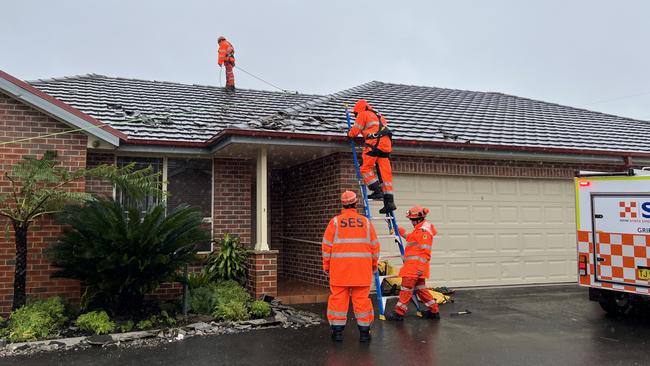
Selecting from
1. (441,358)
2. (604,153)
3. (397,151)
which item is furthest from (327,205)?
(604,153)

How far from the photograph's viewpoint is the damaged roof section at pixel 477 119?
10.3 metres

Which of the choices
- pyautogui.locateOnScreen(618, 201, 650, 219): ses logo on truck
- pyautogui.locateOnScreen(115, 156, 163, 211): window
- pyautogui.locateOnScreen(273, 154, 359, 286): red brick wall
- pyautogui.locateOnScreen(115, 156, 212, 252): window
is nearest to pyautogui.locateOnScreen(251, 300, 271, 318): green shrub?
pyautogui.locateOnScreen(115, 156, 212, 252): window

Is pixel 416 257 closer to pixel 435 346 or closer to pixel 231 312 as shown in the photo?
pixel 435 346

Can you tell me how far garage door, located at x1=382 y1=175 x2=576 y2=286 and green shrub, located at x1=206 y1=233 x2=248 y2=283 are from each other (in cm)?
268

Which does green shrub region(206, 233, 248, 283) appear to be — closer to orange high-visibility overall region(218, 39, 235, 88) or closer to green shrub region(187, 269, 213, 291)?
green shrub region(187, 269, 213, 291)

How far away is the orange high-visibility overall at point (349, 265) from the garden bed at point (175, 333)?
1247 mm

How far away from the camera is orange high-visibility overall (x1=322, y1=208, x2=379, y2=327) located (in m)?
6.14

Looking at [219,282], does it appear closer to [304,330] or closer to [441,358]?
[304,330]

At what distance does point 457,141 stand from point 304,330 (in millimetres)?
4950

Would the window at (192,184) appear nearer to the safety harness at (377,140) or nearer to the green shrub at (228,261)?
the green shrub at (228,261)

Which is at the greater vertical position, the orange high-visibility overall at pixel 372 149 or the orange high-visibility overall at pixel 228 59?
the orange high-visibility overall at pixel 228 59

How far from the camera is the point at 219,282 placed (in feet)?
28.7

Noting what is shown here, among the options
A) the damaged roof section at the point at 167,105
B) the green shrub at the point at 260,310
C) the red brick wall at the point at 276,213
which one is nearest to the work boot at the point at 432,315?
the green shrub at the point at 260,310

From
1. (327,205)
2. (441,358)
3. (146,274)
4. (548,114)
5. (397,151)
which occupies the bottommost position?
(441,358)
